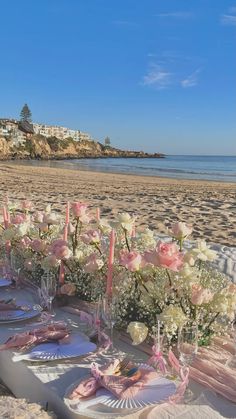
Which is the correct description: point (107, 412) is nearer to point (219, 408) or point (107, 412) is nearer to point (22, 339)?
point (219, 408)

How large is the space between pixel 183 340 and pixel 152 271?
0.54 m

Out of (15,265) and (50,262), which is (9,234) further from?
(50,262)

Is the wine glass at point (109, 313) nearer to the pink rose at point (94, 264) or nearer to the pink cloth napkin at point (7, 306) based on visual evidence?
the pink rose at point (94, 264)

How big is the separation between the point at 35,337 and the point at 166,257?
87 centimetres

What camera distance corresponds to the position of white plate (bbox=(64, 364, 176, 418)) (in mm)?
1974

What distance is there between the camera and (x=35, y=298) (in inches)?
136

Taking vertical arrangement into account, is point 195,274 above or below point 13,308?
above

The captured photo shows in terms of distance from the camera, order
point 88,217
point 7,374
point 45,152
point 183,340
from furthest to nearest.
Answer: point 45,152 < point 88,217 < point 7,374 < point 183,340

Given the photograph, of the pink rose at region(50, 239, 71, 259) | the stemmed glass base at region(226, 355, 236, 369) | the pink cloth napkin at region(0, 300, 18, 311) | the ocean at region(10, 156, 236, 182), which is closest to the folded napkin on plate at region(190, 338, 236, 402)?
the stemmed glass base at region(226, 355, 236, 369)

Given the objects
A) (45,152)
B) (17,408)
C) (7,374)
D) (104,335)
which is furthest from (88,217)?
(45,152)

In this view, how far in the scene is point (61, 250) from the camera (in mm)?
3111

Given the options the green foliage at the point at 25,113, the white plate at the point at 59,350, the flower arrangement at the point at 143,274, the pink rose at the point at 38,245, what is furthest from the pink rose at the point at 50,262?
the green foliage at the point at 25,113

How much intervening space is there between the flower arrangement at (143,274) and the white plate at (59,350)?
281mm

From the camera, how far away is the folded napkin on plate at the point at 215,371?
2.26 m
